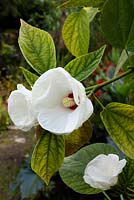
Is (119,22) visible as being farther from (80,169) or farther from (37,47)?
(80,169)

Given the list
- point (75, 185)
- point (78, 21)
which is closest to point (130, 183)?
point (75, 185)

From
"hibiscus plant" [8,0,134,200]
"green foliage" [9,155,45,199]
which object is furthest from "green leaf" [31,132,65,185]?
"green foliage" [9,155,45,199]

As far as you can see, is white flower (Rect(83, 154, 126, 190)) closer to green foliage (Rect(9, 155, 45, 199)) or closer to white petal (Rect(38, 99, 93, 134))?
white petal (Rect(38, 99, 93, 134))

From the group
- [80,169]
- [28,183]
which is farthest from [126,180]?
[28,183]

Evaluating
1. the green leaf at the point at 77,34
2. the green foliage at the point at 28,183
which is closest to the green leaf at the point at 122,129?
the green leaf at the point at 77,34

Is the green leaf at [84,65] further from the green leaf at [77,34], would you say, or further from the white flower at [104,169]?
the green leaf at [77,34]

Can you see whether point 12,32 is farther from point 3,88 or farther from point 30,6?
point 3,88
